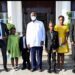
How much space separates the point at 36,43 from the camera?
846 cm

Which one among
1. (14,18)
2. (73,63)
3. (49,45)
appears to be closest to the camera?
(49,45)

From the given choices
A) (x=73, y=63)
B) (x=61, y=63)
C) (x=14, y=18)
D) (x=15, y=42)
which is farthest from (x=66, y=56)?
(x=14, y=18)

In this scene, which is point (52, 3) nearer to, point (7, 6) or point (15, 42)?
point (7, 6)

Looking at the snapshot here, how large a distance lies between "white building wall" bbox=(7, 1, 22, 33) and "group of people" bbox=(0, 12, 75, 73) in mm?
7315

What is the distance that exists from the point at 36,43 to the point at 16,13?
8.13m

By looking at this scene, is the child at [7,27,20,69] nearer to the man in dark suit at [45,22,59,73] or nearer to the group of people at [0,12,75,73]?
the group of people at [0,12,75,73]

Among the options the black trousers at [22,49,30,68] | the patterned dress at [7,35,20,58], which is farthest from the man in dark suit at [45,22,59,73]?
the patterned dress at [7,35,20,58]

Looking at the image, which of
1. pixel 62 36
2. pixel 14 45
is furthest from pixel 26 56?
pixel 62 36

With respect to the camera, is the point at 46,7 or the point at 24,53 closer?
the point at 24,53

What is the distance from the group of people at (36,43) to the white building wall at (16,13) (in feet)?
24.0

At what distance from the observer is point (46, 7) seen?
17297 mm

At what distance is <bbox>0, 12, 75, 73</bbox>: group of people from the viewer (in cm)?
845

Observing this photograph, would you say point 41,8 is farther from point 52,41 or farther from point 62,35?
point 52,41

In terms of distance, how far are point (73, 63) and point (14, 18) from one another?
23.8 ft
